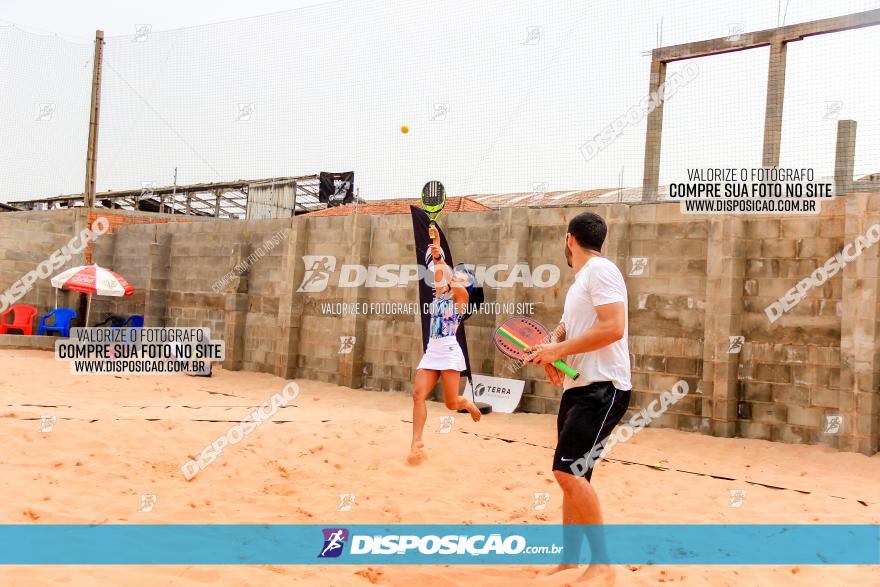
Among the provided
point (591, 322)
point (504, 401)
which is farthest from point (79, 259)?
point (591, 322)

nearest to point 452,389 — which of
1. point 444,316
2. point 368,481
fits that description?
point 444,316

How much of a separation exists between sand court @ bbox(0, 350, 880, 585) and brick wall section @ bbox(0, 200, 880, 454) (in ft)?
1.76

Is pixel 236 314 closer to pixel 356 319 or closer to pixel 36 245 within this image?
pixel 356 319

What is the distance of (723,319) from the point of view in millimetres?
8219

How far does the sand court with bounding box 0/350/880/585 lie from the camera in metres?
3.96

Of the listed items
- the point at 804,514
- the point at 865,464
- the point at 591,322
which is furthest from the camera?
the point at 865,464

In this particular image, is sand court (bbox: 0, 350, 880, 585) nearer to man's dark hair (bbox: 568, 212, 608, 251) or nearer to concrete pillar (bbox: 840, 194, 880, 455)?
concrete pillar (bbox: 840, 194, 880, 455)

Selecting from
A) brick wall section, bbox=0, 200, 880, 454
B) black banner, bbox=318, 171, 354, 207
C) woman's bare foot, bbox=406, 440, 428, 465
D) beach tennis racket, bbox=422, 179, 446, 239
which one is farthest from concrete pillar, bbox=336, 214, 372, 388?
black banner, bbox=318, 171, 354, 207

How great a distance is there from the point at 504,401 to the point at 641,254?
9.50 feet

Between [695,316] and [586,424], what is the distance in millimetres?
5659

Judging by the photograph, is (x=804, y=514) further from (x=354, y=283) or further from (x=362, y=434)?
(x=354, y=283)

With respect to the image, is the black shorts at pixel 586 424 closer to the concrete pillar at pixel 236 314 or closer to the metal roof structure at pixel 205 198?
the concrete pillar at pixel 236 314

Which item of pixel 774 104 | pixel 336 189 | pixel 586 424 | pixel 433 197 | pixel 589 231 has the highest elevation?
pixel 336 189

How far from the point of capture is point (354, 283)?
1185 centimetres
